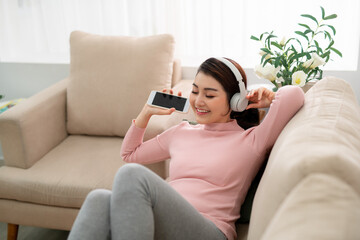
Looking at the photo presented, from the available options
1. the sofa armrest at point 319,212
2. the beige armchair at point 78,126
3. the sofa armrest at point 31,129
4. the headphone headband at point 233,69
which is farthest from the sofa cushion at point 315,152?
the sofa armrest at point 31,129

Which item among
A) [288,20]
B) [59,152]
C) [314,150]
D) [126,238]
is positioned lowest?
[59,152]

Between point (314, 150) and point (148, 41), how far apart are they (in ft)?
4.94

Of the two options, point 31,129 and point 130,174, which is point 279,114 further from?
point 31,129

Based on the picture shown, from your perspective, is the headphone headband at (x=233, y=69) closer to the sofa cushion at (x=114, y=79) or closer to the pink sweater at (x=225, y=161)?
the pink sweater at (x=225, y=161)

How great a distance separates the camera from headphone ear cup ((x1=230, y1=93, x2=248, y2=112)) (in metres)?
1.40

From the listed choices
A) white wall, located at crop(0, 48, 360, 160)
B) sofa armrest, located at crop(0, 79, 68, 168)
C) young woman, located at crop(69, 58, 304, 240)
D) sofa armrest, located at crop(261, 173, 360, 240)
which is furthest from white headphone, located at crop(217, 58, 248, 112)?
white wall, located at crop(0, 48, 360, 160)

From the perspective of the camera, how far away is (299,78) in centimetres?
169

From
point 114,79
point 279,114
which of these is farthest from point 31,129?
point 279,114

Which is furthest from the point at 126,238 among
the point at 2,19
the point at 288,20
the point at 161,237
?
the point at 2,19

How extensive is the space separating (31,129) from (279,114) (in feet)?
Answer: 4.24

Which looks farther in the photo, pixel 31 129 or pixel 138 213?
pixel 31 129

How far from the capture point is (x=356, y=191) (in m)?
0.79

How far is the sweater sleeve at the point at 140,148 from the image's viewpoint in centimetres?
160

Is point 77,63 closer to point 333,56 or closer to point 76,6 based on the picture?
point 76,6
